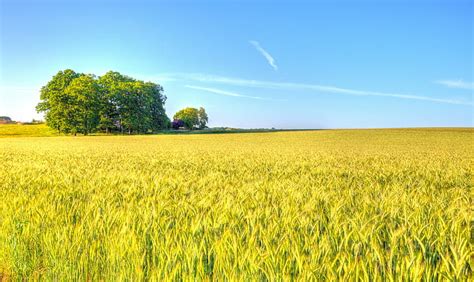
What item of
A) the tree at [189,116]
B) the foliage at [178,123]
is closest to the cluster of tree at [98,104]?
the foliage at [178,123]

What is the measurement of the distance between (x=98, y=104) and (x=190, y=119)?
58.8 meters

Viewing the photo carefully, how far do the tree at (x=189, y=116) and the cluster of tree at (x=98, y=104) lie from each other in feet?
158

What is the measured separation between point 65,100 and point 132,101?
11.0 meters

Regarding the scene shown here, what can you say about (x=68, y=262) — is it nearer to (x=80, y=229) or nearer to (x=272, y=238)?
(x=80, y=229)

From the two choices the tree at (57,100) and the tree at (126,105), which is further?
the tree at (126,105)

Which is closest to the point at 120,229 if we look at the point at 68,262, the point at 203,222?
the point at 68,262

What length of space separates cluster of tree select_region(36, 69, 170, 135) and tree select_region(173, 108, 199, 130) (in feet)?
158

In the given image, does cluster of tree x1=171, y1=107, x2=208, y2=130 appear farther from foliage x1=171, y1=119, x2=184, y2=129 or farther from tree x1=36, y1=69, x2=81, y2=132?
tree x1=36, y1=69, x2=81, y2=132

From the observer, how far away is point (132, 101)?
65.2 meters

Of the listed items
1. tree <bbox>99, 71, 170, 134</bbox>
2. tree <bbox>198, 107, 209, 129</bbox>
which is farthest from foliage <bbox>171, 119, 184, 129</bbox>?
tree <bbox>99, 71, 170, 134</bbox>

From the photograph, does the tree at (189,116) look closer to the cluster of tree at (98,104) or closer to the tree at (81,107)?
the cluster of tree at (98,104)

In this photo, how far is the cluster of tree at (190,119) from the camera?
11988 centimetres

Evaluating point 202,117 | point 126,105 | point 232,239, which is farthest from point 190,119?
point 232,239

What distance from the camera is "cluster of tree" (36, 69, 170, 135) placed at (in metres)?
61.0
